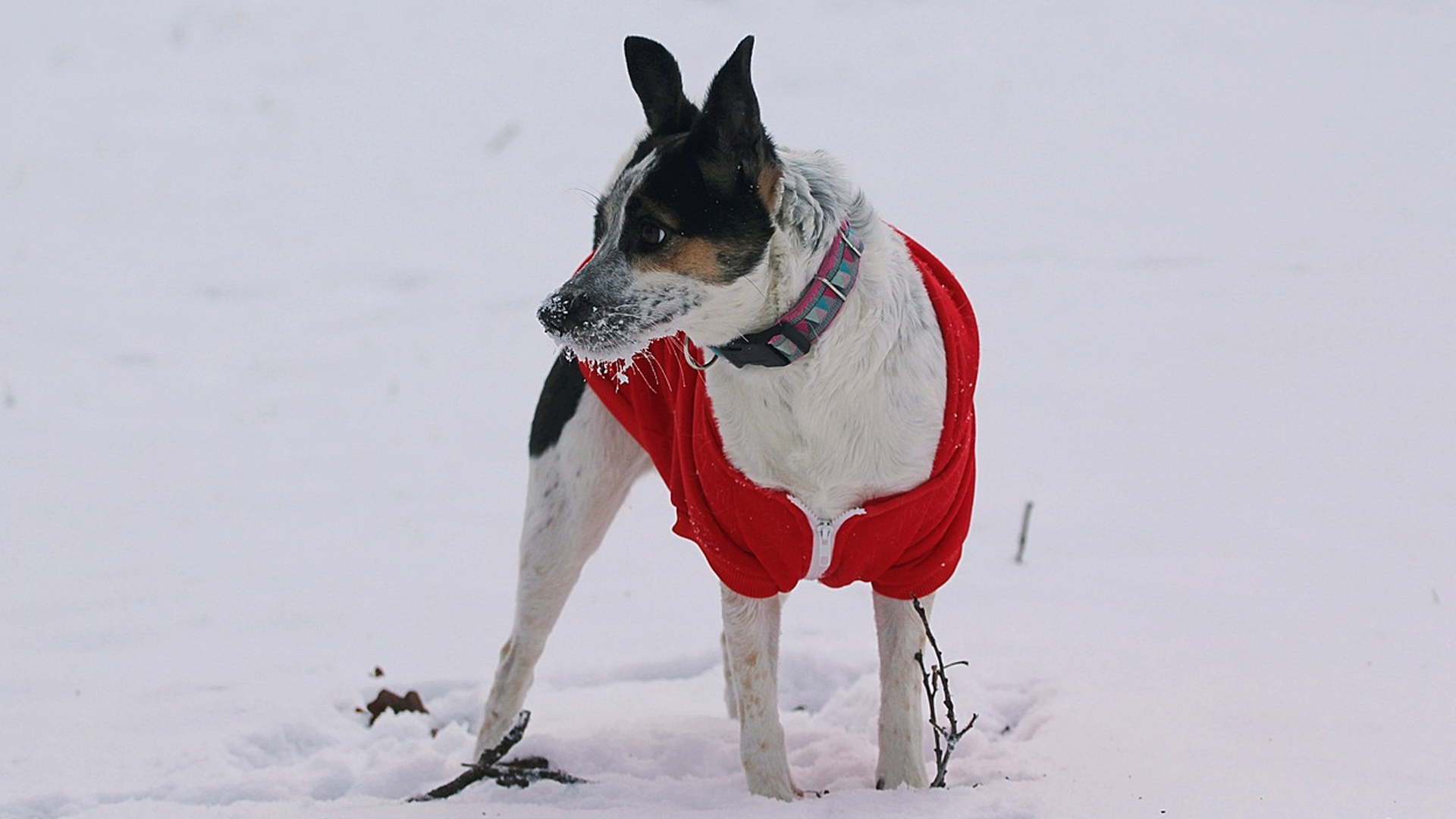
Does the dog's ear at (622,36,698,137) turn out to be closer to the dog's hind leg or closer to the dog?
the dog

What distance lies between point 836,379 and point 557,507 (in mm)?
1316

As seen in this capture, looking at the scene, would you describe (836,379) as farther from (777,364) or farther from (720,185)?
(720,185)

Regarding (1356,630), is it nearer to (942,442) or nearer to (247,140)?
(942,442)

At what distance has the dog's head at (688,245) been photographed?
2.87 meters

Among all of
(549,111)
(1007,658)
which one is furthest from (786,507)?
(549,111)

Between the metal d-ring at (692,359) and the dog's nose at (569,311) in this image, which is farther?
the metal d-ring at (692,359)

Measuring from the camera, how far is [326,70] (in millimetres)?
14109

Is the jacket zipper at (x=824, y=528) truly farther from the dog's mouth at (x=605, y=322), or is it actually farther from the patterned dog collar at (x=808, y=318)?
the dog's mouth at (x=605, y=322)

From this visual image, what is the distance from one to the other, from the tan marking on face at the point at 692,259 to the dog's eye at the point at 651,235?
3 centimetres

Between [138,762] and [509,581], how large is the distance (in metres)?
1.92

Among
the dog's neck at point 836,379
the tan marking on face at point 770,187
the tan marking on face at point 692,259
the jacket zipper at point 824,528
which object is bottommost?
the jacket zipper at point 824,528

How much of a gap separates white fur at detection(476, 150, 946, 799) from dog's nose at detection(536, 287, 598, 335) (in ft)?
0.14

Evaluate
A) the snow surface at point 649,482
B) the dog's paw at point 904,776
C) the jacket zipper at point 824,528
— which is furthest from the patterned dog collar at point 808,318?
the dog's paw at point 904,776

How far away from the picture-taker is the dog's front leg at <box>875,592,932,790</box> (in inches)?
133
